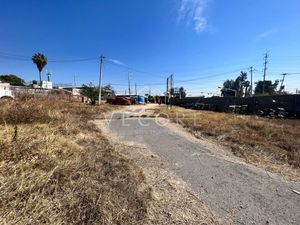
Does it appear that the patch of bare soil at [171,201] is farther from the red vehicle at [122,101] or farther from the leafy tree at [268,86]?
the leafy tree at [268,86]

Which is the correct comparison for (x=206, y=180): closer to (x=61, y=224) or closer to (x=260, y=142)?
(x=61, y=224)

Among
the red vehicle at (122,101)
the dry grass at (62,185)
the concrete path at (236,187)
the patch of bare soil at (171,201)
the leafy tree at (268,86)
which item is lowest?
the concrete path at (236,187)

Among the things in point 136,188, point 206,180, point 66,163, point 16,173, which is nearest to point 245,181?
point 206,180

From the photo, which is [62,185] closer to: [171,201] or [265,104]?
[171,201]

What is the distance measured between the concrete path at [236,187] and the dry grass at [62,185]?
3.68 feet

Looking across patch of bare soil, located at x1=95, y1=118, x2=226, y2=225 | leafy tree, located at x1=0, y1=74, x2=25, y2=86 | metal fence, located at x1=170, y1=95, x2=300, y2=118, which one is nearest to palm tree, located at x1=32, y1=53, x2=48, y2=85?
leafy tree, located at x1=0, y1=74, x2=25, y2=86

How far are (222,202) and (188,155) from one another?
100 inches

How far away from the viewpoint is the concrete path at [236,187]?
2891 millimetres

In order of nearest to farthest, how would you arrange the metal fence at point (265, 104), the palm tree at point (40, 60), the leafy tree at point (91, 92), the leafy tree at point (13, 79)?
the metal fence at point (265, 104) → the leafy tree at point (91, 92) → the palm tree at point (40, 60) → the leafy tree at point (13, 79)

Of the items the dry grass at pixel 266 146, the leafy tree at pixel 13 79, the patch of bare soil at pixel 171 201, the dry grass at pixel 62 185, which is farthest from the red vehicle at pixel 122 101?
the leafy tree at pixel 13 79

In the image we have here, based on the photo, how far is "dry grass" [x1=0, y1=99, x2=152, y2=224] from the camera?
7.16ft

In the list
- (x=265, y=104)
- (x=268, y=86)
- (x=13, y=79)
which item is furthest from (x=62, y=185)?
(x=268, y=86)

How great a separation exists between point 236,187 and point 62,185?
2968mm

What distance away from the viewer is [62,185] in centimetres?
275
